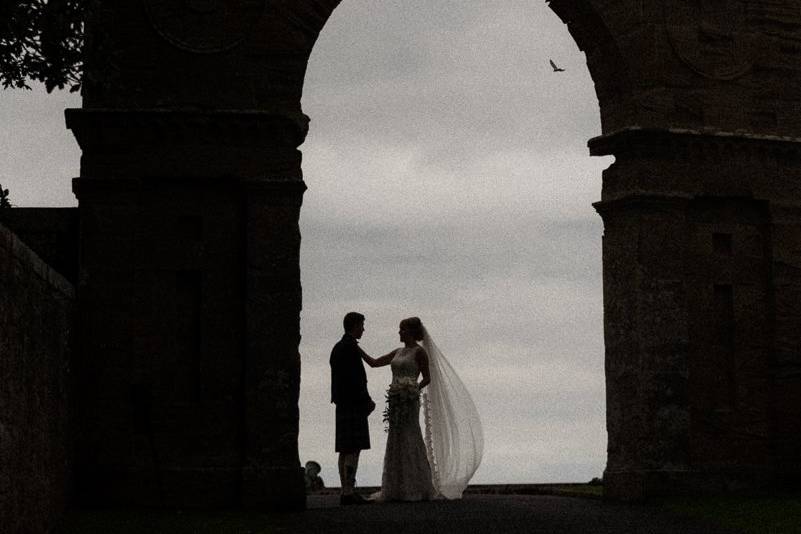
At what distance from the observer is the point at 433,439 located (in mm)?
15094

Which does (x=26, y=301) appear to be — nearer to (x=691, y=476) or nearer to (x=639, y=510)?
(x=639, y=510)

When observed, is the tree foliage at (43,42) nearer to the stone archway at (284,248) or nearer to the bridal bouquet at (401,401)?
the stone archway at (284,248)

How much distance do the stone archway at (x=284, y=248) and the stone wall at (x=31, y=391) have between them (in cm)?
106

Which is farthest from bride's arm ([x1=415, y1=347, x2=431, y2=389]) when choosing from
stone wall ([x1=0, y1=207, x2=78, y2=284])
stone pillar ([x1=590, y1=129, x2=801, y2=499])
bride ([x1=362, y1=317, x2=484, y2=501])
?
stone wall ([x1=0, y1=207, x2=78, y2=284])

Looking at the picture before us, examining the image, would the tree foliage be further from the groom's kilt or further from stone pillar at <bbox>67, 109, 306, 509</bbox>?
the groom's kilt

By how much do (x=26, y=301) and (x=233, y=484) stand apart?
12.3 feet

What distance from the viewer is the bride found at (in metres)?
14.5

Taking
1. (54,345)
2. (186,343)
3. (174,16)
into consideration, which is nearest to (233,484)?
(186,343)

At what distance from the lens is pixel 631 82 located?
14.7m

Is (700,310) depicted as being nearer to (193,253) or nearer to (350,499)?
(350,499)

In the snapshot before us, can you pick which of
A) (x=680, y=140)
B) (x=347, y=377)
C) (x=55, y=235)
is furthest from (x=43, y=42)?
(x=680, y=140)

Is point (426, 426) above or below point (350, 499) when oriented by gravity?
above

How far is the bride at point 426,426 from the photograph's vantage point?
14523mm

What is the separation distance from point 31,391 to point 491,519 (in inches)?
152
